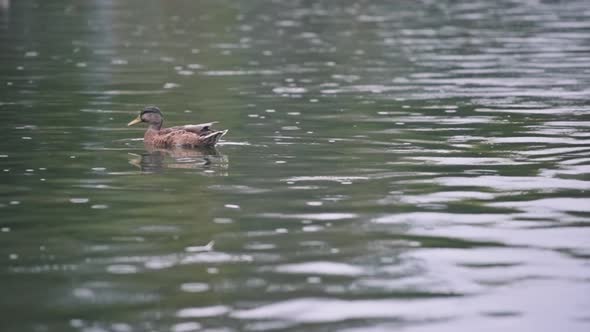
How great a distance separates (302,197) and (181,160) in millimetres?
4574

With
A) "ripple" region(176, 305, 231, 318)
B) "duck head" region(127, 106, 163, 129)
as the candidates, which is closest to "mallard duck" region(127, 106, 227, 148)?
"duck head" region(127, 106, 163, 129)

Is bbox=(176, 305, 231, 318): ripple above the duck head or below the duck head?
above

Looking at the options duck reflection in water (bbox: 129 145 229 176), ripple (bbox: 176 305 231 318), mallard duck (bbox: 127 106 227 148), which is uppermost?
ripple (bbox: 176 305 231 318)

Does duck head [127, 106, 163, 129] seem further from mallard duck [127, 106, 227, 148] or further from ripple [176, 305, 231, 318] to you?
ripple [176, 305, 231, 318]

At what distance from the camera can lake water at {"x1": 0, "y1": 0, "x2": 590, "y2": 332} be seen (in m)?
12.2

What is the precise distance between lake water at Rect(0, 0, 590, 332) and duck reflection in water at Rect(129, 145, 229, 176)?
0.28ft

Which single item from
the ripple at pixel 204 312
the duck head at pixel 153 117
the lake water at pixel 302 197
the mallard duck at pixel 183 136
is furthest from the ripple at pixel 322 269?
the duck head at pixel 153 117

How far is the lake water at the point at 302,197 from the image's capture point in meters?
12.2

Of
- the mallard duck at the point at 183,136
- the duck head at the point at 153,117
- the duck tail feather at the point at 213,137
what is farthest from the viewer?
the duck head at the point at 153,117

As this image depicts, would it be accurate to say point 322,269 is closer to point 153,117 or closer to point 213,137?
point 213,137

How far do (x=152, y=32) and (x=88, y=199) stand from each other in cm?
3729

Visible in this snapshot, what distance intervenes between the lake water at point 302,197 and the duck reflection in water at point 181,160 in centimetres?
8

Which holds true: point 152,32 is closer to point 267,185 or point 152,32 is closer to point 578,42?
Result: point 578,42

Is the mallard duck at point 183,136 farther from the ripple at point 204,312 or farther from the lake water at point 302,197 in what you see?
the ripple at point 204,312
